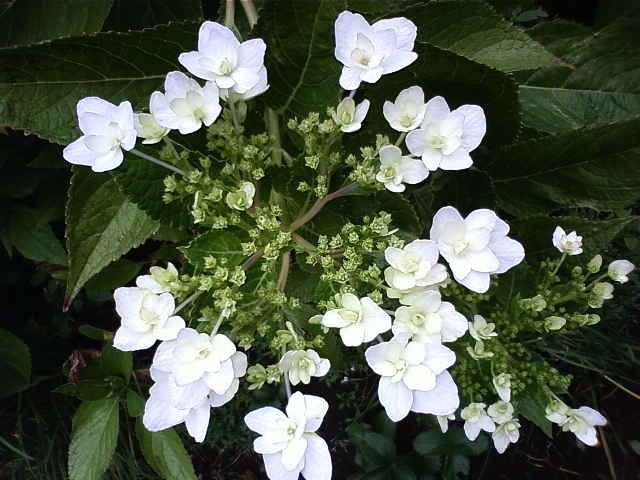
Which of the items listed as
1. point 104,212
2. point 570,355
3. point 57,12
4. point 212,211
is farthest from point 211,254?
point 570,355

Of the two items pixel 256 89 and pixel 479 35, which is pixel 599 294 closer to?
pixel 479 35

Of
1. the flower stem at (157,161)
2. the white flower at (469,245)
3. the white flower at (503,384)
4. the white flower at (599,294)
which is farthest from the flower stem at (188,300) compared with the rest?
the white flower at (599,294)

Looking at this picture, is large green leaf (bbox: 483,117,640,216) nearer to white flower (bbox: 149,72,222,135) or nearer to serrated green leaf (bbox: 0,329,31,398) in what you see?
white flower (bbox: 149,72,222,135)

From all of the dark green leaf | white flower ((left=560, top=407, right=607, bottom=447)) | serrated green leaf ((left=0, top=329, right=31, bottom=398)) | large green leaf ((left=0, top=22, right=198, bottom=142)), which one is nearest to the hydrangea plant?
large green leaf ((left=0, top=22, right=198, bottom=142))

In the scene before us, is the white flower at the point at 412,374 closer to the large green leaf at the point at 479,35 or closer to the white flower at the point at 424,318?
the white flower at the point at 424,318

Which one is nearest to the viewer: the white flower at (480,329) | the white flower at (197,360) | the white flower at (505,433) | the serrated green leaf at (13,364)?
the white flower at (197,360)

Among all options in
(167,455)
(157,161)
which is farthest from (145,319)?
(167,455)
